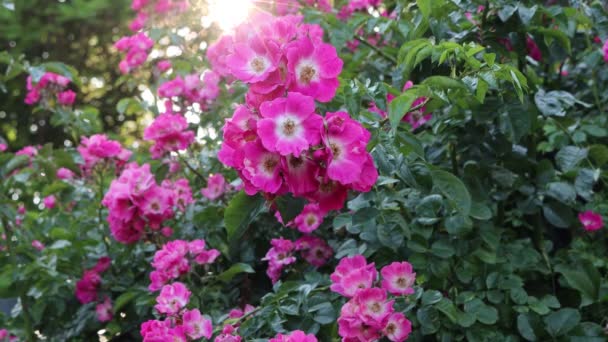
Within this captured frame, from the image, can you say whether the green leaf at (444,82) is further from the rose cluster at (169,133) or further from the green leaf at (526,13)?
the rose cluster at (169,133)

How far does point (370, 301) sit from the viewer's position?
48.3 inches

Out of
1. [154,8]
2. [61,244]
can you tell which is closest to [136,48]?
[154,8]

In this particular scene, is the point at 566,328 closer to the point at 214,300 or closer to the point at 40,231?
the point at 214,300

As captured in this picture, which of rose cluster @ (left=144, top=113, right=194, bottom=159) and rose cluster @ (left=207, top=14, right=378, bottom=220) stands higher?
rose cluster @ (left=207, top=14, right=378, bottom=220)

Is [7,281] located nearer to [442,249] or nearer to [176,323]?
[176,323]

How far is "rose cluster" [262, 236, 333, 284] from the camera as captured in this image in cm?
171

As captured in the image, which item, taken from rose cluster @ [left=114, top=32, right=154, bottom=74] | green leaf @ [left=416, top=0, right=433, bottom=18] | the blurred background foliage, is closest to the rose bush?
green leaf @ [left=416, top=0, right=433, bottom=18]

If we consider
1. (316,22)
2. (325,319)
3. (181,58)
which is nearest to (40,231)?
(181,58)

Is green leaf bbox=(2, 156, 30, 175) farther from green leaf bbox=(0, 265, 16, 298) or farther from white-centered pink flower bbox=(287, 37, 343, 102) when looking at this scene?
white-centered pink flower bbox=(287, 37, 343, 102)

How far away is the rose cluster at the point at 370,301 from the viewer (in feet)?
3.93

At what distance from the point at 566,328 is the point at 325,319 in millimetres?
525

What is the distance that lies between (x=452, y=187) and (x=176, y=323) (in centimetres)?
67

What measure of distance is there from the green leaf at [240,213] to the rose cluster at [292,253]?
629mm

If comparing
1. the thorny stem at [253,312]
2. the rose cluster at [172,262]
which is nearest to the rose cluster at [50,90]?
the rose cluster at [172,262]
